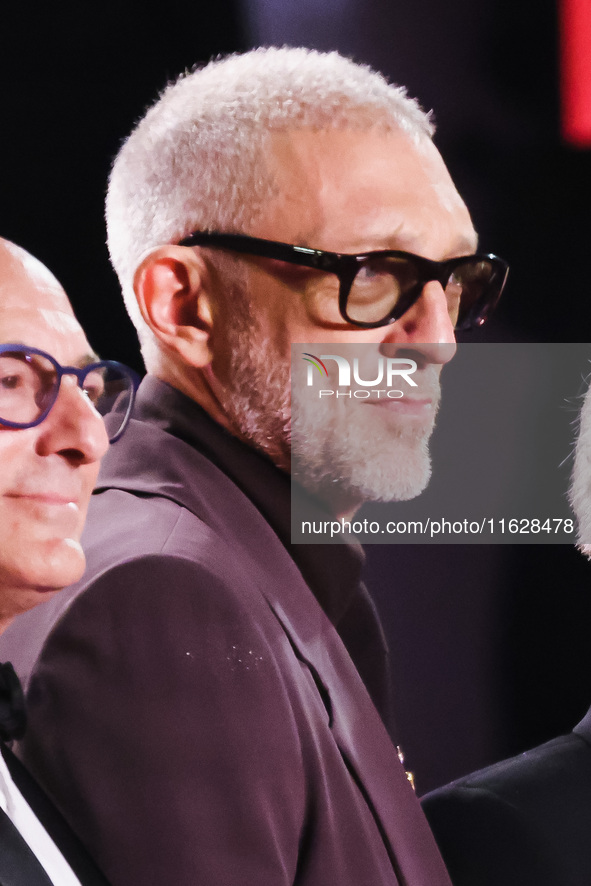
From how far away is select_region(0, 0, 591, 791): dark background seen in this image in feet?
4.55

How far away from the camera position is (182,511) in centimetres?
108

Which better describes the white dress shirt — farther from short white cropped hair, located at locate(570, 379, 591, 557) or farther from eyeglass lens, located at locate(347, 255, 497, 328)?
short white cropped hair, located at locate(570, 379, 591, 557)

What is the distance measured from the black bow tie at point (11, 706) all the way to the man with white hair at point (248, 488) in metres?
0.03

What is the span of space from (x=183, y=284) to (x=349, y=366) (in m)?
0.26

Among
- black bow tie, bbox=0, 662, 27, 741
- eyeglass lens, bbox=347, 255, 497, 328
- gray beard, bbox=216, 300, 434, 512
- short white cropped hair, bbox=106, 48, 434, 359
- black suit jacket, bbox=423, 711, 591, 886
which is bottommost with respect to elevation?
black suit jacket, bbox=423, 711, 591, 886

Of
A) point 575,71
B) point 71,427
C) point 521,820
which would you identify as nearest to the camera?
point 71,427

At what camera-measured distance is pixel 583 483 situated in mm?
1407

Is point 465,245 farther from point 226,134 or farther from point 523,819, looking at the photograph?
point 523,819

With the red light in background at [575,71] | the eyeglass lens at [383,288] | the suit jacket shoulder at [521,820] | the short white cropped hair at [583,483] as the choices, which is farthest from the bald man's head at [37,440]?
the red light in background at [575,71]

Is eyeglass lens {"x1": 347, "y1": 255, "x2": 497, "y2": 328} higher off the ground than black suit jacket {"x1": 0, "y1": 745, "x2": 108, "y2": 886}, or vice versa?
eyeglass lens {"x1": 347, "y1": 255, "x2": 497, "y2": 328}

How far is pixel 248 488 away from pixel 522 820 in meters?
0.59

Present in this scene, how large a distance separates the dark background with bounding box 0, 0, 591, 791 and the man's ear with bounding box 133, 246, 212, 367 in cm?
19

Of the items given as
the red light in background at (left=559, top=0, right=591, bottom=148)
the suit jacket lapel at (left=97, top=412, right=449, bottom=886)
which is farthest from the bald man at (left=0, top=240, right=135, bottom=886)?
the red light in background at (left=559, top=0, right=591, bottom=148)

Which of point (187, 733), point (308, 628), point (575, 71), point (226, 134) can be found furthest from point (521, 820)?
point (575, 71)
